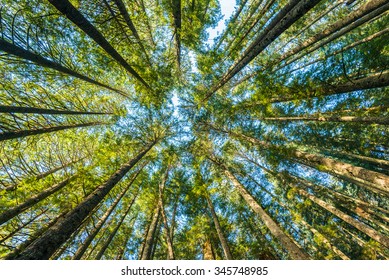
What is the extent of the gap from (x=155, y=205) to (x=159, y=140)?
13.9 ft

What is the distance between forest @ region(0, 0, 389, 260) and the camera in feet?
17.3

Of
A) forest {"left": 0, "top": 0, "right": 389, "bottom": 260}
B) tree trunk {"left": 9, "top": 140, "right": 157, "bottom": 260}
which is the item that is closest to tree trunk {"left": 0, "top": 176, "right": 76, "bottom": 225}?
forest {"left": 0, "top": 0, "right": 389, "bottom": 260}

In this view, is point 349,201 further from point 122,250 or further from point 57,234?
point 122,250

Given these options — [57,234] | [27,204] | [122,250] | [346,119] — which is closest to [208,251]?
[122,250]

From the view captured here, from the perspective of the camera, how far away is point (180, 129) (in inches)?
449

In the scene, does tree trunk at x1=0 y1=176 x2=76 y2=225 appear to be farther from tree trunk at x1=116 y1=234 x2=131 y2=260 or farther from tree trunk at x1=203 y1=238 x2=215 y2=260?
tree trunk at x1=203 y1=238 x2=215 y2=260

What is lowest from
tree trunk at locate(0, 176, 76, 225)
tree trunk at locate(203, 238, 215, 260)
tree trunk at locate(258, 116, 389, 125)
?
tree trunk at locate(203, 238, 215, 260)

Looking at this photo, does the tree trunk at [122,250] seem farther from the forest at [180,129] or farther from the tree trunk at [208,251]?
the tree trunk at [208,251]

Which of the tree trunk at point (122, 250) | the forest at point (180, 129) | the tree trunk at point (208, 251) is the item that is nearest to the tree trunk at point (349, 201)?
the forest at point (180, 129)

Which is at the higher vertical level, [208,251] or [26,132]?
[26,132]

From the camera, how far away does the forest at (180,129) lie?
5266 mm

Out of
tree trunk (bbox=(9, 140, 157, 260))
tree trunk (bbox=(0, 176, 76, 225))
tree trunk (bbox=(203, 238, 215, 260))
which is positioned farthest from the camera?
tree trunk (bbox=(203, 238, 215, 260))

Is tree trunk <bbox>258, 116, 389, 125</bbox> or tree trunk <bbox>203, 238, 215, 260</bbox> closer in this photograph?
tree trunk <bbox>258, 116, 389, 125</bbox>
